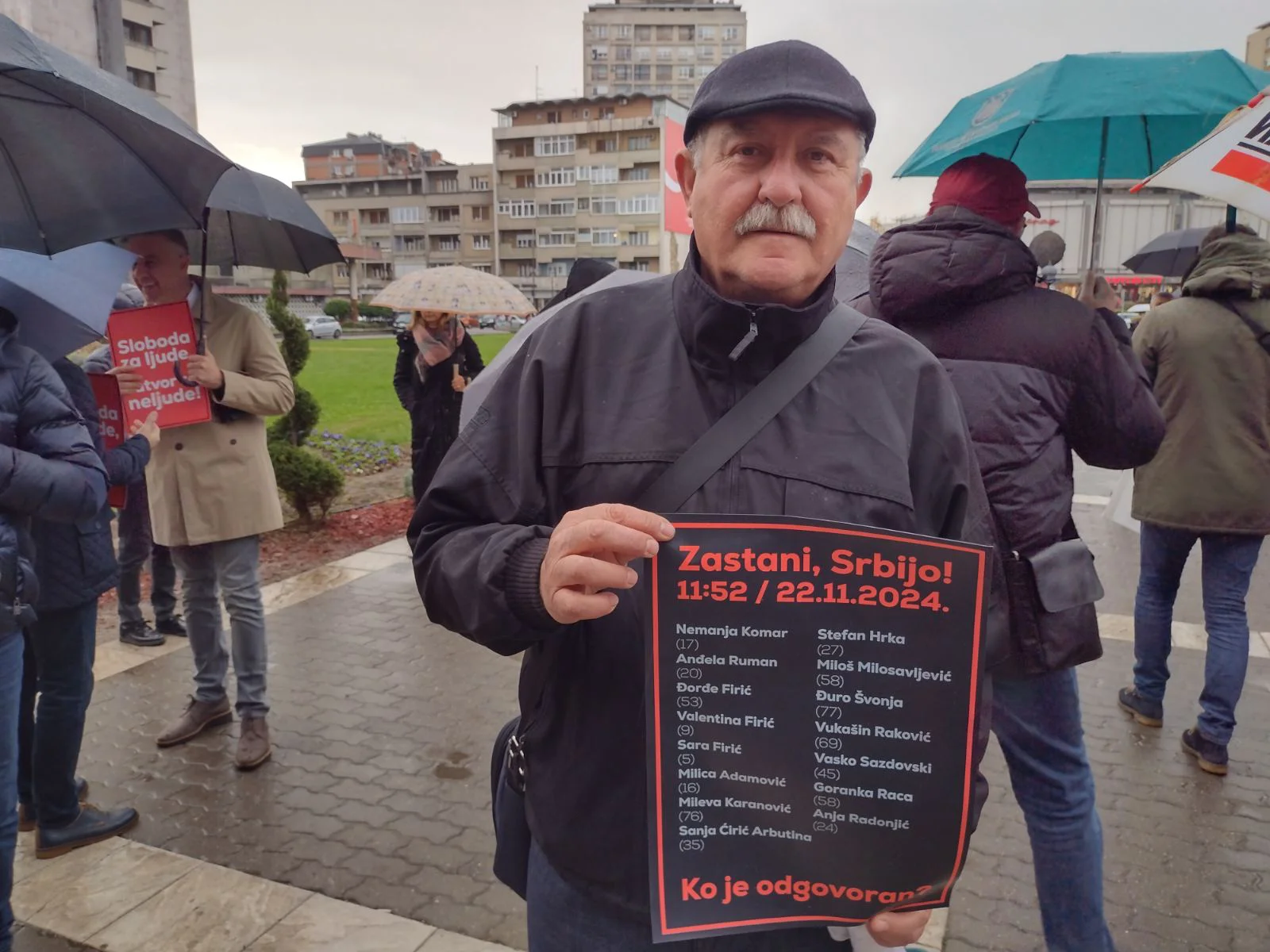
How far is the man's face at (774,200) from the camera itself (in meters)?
1.53

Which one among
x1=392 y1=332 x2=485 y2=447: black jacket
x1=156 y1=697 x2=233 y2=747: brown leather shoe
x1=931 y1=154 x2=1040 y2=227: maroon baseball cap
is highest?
x1=931 y1=154 x2=1040 y2=227: maroon baseball cap

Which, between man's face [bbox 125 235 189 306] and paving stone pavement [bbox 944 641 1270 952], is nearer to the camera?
paving stone pavement [bbox 944 641 1270 952]

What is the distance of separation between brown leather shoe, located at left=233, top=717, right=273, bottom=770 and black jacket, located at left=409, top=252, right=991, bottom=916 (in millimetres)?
2945

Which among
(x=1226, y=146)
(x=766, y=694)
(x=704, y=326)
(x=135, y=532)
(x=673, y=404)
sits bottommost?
(x=135, y=532)

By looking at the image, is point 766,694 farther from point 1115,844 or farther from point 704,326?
point 1115,844

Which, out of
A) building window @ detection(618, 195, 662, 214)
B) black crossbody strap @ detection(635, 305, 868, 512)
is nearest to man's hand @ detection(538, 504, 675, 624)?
black crossbody strap @ detection(635, 305, 868, 512)

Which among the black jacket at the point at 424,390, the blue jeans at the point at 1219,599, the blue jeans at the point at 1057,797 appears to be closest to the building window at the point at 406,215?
the black jacket at the point at 424,390

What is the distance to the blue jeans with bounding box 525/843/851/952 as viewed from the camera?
Answer: 5.13ft

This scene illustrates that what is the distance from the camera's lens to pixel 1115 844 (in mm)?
3529

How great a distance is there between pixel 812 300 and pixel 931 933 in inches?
95.8

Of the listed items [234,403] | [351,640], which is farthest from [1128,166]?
[351,640]

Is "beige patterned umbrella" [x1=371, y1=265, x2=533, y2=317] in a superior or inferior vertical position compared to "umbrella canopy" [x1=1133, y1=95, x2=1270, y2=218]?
inferior

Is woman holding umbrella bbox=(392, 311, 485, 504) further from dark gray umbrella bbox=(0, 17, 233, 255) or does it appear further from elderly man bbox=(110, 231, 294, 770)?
dark gray umbrella bbox=(0, 17, 233, 255)

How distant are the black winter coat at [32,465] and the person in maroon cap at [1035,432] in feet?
8.36
